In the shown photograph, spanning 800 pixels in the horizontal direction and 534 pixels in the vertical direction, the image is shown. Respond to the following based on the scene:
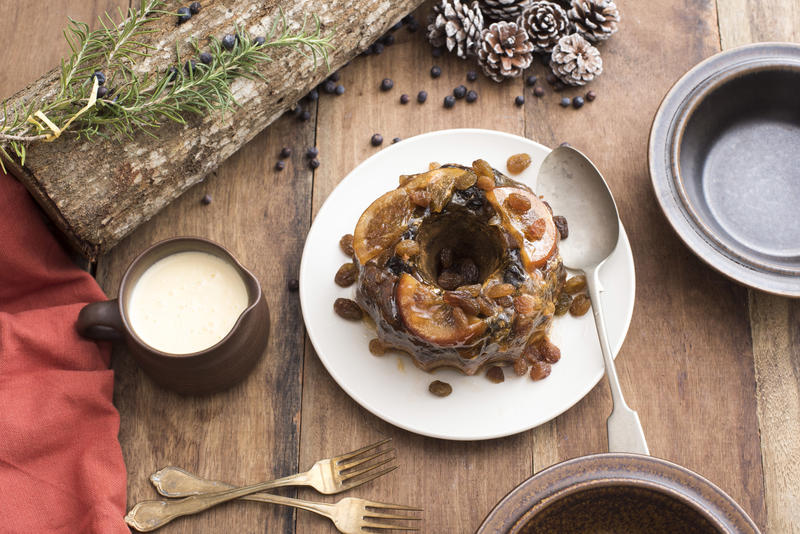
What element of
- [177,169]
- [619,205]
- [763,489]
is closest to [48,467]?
[177,169]

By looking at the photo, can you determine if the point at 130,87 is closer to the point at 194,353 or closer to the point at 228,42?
the point at 228,42

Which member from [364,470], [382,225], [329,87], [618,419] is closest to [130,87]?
[329,87]

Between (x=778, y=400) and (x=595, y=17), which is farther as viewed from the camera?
(x=595, y=17)

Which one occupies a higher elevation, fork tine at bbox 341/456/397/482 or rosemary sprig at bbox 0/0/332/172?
rosemary sprig at bbox 0/0/332/172

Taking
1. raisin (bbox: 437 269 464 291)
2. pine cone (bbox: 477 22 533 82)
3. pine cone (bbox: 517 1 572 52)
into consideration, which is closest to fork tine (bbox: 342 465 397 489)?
raisin (bbox: 437 269 464 291)

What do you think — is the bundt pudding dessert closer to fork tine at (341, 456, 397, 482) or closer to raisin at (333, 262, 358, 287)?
raisin at (333, 262, 358, 287)

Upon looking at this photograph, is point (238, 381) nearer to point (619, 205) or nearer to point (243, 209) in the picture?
point (243, 209)

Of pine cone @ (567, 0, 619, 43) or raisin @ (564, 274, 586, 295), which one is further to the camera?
pine cone @ (567, 0, 619, 43)
